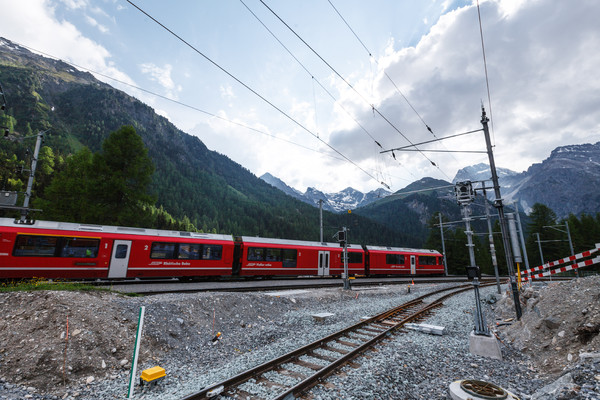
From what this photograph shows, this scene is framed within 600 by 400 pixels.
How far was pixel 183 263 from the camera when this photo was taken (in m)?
16.4

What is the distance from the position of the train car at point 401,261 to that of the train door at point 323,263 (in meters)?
4.97

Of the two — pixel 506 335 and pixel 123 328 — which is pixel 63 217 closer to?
pixel 123 328

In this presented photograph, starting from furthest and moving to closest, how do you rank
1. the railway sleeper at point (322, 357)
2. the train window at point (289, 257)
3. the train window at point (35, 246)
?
the train window at point (289, 257)
the train window at point (35, 246)
the railway sleeper at point (322, 357)

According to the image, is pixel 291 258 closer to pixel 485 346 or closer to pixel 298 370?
pixel 485 346

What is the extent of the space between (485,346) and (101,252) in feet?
55.3

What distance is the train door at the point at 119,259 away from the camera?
14110 millimetres

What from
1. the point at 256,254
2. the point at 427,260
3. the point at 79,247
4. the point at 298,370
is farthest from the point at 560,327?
the point at 427,260

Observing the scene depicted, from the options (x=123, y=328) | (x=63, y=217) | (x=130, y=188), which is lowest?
(x=123, y=328)

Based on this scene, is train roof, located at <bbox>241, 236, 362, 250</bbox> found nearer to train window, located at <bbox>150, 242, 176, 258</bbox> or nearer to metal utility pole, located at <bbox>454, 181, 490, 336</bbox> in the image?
train window, located at <bbox>150, 242, 176, 258</bbox>

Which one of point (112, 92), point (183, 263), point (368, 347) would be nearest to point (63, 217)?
point (183, 263)

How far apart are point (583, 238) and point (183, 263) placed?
6459 centimetres

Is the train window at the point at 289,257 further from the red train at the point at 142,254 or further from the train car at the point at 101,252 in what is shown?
the train car at the point at 101,252

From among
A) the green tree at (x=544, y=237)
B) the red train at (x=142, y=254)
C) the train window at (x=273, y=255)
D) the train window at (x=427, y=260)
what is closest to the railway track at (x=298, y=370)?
the red train at (x=142, y=254)

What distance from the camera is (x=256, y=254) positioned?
1944 centimetres
